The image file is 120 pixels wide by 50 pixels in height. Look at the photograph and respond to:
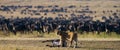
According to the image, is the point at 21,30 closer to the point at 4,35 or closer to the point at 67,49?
the point at 4,35

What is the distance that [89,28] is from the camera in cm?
4103

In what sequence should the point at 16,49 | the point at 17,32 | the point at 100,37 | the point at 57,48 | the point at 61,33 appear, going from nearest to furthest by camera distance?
the point at 16,49
the point at 57,48
the point at 61,33
the point at 100,37
the point at 17,32

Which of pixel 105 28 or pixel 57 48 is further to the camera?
pixel 105 28

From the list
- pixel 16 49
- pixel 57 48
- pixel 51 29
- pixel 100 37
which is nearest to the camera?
pixel 16 49

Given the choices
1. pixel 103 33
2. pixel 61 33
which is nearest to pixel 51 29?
pixel 103 33

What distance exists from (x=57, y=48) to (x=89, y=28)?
17.3m

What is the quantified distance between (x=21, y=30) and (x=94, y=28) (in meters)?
6.12

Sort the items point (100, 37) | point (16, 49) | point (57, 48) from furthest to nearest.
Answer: point (100, 37), point (57, 48), point (16, 49)

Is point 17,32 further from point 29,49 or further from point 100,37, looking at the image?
point 29,49

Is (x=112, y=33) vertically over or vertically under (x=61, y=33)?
under

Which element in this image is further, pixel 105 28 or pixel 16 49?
pixel 105 28

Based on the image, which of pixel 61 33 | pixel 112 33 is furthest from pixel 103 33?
pixel 61 33

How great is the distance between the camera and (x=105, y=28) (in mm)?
40594

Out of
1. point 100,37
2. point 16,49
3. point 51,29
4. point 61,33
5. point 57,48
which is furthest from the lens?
point 51,29
